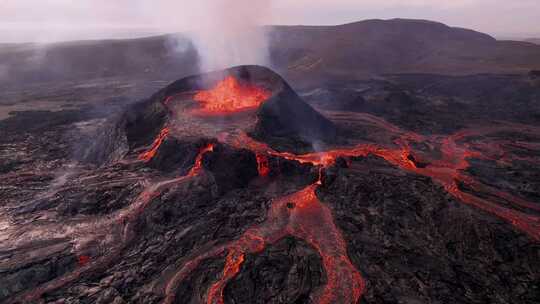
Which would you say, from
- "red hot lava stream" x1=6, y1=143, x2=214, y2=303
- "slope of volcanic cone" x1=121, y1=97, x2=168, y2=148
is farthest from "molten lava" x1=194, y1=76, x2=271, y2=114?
"red hot lava stream" x1=6, y1=143, x2=214, y2=303

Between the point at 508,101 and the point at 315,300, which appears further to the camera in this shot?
the point at 508,101

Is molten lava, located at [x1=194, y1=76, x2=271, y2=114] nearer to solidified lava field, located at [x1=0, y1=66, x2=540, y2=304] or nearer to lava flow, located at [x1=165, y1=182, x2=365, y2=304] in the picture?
solidified lava field, located at [x1=0, y1=66, x2=540, y2=304]

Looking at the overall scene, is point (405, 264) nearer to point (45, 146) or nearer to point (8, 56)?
point (45, 146)

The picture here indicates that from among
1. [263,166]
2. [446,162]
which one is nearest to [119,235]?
[263,166]

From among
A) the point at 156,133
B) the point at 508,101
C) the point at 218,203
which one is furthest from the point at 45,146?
the point at 508,101

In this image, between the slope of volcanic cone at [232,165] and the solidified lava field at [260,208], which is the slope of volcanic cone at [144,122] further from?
the slope of volcanic cone at [232,165]

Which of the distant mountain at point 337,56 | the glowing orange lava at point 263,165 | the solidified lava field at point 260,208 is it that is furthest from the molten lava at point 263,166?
the distant mountain at point 337,56
